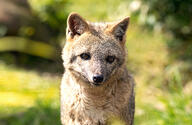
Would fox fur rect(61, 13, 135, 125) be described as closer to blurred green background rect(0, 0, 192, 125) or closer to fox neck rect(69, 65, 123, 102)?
fox neck rect(69, 65, 123, 102)

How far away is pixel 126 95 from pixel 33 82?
509 cm

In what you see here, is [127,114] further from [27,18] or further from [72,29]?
[27,18]

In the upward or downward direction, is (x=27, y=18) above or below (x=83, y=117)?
above

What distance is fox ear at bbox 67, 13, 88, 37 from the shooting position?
20.6 feet

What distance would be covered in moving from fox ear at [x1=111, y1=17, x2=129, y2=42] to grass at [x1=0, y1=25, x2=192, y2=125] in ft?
3.69

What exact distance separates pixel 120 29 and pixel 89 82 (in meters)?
0.83

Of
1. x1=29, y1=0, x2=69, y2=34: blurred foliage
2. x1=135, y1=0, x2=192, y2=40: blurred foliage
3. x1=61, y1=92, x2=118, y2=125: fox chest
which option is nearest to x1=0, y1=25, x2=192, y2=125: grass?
x1=61, y1=92, x2=118, y2=125: fox chest

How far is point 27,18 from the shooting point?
43.6 ft

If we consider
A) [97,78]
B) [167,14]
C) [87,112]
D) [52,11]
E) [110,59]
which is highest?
[52,11]

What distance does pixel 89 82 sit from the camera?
6.20m

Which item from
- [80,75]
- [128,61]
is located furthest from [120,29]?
[128,61]

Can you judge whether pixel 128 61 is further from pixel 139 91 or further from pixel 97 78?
pixel 97 78

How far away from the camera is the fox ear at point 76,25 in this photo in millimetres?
6290

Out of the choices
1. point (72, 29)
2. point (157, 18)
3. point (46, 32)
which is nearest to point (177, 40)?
point (157, 18)
